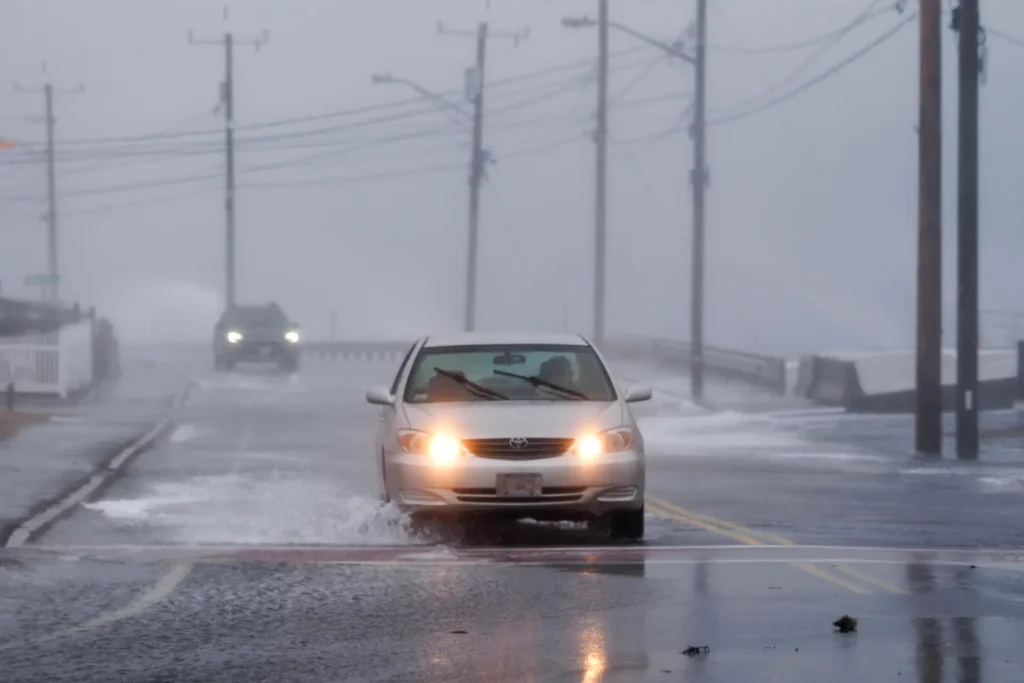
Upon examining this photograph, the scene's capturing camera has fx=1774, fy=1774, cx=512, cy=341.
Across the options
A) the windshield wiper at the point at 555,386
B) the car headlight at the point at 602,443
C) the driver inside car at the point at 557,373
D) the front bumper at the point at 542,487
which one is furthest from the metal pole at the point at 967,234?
the front bumper at the point at 542,487

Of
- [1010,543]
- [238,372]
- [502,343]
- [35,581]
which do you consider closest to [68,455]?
[502,343]

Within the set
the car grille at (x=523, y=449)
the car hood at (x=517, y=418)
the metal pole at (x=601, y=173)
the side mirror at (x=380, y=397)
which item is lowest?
the car grille at (x=523, y=449)

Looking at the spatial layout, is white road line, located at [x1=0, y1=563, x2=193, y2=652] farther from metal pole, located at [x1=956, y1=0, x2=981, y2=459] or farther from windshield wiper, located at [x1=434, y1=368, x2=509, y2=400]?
metal pole, located at [x1=956, y1=0, x2=981, y2=459]

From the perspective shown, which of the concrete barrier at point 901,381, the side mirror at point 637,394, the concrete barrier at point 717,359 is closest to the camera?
the side mirror at point 637,394

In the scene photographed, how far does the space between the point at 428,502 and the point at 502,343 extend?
205 centimetres

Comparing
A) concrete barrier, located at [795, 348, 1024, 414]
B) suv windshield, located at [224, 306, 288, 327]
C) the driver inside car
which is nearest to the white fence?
suv windshield, located at [224, 306, 288, 327]

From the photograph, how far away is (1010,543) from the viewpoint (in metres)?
13.1

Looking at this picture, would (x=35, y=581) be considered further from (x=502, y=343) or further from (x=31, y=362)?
(x=31, y=362)

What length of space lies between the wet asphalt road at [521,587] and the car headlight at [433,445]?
0.63 metres

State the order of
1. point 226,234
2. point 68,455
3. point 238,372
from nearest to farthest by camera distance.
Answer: point 68,455 → point 238,372 → point 226,234

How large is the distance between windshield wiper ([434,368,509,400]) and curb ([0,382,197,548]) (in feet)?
10.8

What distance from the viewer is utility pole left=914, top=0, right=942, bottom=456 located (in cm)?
2106

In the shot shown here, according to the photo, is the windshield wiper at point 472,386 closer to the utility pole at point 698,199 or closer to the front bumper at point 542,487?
the front bumper at point 542,487

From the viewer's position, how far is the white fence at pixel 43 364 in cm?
3253
